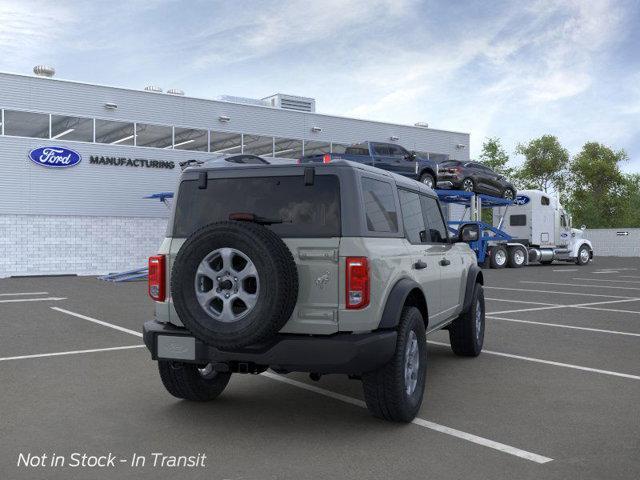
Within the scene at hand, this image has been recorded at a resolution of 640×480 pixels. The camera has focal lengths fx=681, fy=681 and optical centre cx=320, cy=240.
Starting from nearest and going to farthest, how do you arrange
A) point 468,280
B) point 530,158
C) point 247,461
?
point 247,461
point 468,280
point 530,158

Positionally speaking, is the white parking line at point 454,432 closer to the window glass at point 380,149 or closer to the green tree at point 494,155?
the window glass at point 380,149

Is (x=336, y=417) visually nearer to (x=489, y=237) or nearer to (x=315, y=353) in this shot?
(x=315, y=353)

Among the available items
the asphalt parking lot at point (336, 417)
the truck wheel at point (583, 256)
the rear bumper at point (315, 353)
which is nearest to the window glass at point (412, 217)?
the rear bumper at point (315, 353)

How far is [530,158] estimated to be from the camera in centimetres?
7244

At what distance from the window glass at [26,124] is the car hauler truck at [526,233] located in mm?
16241

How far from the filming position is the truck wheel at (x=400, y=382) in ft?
16.0

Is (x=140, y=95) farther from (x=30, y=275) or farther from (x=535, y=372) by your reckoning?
(x=535, y=372)

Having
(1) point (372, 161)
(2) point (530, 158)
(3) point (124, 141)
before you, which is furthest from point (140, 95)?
(2) point (530, 158)

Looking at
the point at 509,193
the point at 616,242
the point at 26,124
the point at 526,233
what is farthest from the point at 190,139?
the point at 616,242

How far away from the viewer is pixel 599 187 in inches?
2793

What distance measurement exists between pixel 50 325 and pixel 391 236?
7366 millimetres

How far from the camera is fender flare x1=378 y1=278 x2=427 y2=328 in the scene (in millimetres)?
4836

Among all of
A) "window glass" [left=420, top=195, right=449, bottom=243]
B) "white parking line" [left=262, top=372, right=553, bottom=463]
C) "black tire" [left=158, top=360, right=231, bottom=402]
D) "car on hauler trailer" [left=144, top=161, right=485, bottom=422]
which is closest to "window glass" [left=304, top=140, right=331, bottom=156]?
"window glass" [left=420, top=195, right=449, bottom=243]

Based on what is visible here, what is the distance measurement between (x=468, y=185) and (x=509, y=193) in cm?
335
